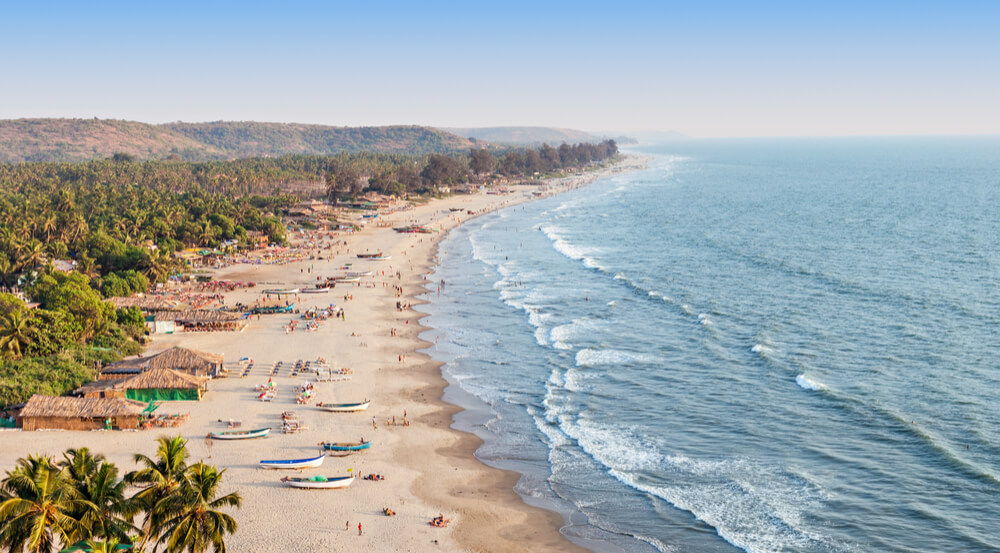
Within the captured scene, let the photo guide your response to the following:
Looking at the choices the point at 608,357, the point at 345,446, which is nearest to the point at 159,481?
the point at 345,446

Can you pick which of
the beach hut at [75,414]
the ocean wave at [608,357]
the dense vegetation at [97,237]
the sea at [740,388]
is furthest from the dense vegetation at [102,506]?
the ocean wave at [608,357]

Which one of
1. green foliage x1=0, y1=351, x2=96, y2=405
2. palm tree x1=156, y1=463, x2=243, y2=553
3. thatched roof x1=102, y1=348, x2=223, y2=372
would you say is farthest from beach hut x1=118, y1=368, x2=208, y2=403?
palm tree x1=156, y1=463, x2=243, y2=553

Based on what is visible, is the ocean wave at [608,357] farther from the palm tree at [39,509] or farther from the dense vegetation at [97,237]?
the palm tree at [39,509]

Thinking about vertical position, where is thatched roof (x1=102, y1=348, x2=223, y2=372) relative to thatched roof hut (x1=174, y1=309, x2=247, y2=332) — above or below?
above

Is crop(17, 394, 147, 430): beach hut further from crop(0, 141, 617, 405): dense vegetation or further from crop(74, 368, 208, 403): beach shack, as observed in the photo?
crop(74, 368, 208, 403): beach shack

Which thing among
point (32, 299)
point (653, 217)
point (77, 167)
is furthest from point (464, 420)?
point (77, 167)
